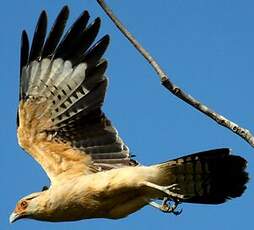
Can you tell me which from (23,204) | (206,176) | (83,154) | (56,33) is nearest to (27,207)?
(23,204)

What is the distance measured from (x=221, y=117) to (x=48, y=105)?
16.5ft

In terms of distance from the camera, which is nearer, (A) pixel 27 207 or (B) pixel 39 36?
(A) pixel 27 207

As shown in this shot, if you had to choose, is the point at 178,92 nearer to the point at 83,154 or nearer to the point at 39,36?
the point at 83,154

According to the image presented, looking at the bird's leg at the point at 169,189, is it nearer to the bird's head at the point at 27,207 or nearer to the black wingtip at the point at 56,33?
the bird's head at the point at 27,207

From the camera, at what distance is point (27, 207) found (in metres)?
9.12

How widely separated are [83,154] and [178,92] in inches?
174

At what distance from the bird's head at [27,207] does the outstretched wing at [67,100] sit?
69cm

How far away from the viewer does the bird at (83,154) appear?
26.9ft

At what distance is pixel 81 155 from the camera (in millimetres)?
9938

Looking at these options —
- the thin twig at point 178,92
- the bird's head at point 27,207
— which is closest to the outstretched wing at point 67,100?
the bird's head at point 27,207

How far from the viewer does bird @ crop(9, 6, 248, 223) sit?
8.20 metres

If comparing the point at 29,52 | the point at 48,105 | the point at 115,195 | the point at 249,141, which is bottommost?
the point at 249,141

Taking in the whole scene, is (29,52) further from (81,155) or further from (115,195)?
(115,195)

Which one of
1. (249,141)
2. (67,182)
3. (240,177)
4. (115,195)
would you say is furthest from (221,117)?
(67,182)
